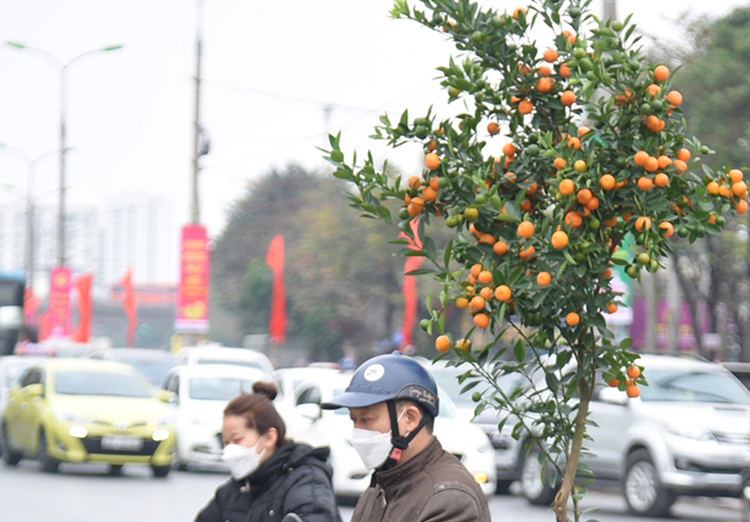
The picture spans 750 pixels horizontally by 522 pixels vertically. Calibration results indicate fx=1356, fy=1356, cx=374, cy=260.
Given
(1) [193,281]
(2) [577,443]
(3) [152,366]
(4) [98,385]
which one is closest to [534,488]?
(4) [98,385]

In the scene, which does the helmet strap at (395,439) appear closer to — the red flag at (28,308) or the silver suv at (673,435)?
the silver suv at (673,435)

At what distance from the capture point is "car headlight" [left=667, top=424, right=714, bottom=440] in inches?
568

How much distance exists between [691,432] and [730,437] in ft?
1.33

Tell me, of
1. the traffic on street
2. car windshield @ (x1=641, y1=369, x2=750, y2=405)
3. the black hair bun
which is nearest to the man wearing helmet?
the black hair bun

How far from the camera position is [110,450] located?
18.1 m

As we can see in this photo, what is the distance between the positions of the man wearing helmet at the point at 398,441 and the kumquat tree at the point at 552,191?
1.88 feet

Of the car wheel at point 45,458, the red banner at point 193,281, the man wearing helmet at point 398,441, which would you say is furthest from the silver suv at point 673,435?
the red banner at point 193,281

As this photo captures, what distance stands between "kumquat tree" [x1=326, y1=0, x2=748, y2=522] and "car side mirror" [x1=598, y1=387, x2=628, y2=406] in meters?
11.2

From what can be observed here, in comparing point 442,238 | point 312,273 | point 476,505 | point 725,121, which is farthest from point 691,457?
point 312,273

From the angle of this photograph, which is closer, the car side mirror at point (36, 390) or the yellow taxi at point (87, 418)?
the yellow taxi at point (87, 418)

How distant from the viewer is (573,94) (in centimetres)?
445

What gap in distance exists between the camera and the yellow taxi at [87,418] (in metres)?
18.0

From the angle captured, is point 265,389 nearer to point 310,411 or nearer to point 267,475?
point 267,475

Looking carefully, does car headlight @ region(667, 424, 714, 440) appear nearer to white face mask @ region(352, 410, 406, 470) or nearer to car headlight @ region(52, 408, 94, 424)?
car headlight @ region(52, 408, 94, 424)
